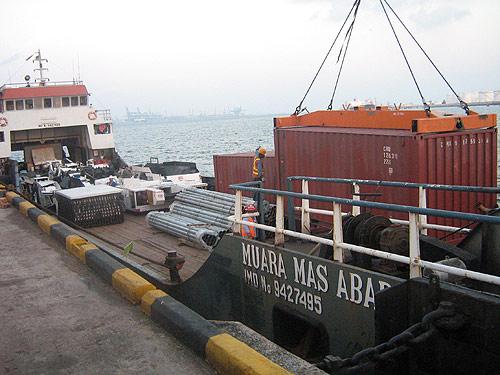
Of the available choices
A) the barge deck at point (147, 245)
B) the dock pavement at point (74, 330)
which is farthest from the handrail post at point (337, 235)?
the barge deck at point (147, 245)

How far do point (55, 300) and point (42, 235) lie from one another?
164 inches

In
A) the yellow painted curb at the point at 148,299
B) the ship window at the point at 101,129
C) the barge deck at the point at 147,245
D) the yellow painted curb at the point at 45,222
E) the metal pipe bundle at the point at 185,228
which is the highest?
the ship window at the point at 101,129

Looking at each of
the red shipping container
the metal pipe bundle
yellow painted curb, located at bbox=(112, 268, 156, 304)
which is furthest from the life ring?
yellow painted curb, located at bbox=(112, 268, 156, 304)

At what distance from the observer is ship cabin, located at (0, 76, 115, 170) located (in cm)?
2319

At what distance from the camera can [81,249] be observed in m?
8.67

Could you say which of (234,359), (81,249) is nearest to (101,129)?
(81,249)

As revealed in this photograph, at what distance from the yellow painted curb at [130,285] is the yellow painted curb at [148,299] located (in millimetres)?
151

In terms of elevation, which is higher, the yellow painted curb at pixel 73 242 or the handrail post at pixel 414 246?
the handrail post at pixel 414 246

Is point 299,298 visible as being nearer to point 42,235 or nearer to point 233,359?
point 233,359

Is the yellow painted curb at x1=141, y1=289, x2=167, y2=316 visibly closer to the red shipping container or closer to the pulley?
the pulley

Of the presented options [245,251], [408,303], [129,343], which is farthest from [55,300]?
[408,303]

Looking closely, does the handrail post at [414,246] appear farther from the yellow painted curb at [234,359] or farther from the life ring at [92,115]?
the life ring at [92,115]

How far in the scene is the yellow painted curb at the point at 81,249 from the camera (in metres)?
8.52

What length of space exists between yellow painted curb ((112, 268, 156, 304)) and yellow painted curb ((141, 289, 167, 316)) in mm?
151
